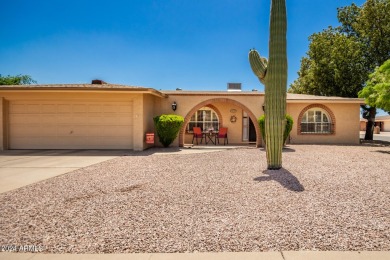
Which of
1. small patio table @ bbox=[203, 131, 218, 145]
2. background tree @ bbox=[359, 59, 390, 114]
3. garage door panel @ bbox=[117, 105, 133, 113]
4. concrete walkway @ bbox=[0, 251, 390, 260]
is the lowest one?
concrete walkway @ bbox=[0, 251, 390, 260]

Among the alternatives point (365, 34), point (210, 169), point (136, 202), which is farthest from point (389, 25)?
point (136, 202)

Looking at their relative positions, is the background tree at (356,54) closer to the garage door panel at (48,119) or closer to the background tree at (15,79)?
the garage door panel at (48,119)

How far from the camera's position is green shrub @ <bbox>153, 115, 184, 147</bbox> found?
12.5 metres

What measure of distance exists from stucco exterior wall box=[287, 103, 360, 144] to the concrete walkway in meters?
13.0

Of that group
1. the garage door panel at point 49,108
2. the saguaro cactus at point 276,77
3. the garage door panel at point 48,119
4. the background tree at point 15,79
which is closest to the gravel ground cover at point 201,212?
the saguaro cactus at point 276,77

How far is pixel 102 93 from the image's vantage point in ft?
40.3

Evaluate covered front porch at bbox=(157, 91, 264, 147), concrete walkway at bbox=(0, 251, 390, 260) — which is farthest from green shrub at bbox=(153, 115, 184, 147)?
concrete walkway at bbox=(0, 251, 390, 260)

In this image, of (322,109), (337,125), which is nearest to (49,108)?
(322,109)

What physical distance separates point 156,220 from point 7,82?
143 feet

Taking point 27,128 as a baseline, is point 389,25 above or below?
above

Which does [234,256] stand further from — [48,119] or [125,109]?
[48,119]

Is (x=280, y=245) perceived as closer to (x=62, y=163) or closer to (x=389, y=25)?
(x=62, y=163)

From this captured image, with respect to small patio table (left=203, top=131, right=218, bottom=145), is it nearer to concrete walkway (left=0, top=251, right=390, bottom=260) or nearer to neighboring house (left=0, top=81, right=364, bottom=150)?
neighboring house (left=0, top=81, right=364, bottom=150)

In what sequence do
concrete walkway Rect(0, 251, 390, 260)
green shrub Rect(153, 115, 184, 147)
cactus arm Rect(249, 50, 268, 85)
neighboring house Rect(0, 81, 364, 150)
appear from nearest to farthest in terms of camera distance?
concrete walkway Rect(0, 251, 390, 260), cactus arm Rect(249, 50, 268, 85), neighboring house Rect(0, 81, 364, 150), green shrub Rect(153, 115, 184, 147)
